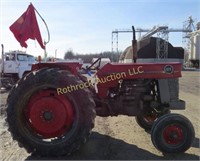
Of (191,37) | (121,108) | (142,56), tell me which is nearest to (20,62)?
(121,108)

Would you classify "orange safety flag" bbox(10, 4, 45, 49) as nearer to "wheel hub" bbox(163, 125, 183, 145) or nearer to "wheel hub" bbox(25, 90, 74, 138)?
"wheel hub" bbox(25, 90, 74, 138)

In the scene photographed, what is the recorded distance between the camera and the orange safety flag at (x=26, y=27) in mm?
6555

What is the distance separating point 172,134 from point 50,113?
207cm

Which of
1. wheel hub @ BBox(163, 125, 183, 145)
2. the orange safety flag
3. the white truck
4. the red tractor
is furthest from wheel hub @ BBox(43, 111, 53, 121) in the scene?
the white truck

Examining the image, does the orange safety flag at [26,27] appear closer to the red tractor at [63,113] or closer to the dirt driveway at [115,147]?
the red tractor at [63,113]

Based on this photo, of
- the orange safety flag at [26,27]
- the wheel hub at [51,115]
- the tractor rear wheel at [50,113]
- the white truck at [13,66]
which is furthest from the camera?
the white truck at [13,66]

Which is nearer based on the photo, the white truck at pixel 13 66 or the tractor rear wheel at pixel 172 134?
the tractor rear wheel at pixel 172 134

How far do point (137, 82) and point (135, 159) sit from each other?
4.98 feet

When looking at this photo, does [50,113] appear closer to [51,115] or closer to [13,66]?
[51,115]

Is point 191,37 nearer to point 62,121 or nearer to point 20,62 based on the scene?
point 20,62

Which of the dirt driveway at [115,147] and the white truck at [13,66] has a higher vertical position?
the white truck at [13,66]

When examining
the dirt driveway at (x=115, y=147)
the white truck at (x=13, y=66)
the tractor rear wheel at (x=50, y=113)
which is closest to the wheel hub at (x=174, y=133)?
the dirt driveway at (x=115, y=147)

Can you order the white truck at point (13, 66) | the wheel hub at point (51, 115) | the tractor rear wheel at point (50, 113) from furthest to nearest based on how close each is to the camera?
1. the white truck at point (13, 66)
2. the wheel hub at point (51, 115)
3. the tractor rear wheel at point (50, 113)

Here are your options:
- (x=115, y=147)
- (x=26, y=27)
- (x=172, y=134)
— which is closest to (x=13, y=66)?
(x=26, y=27)
